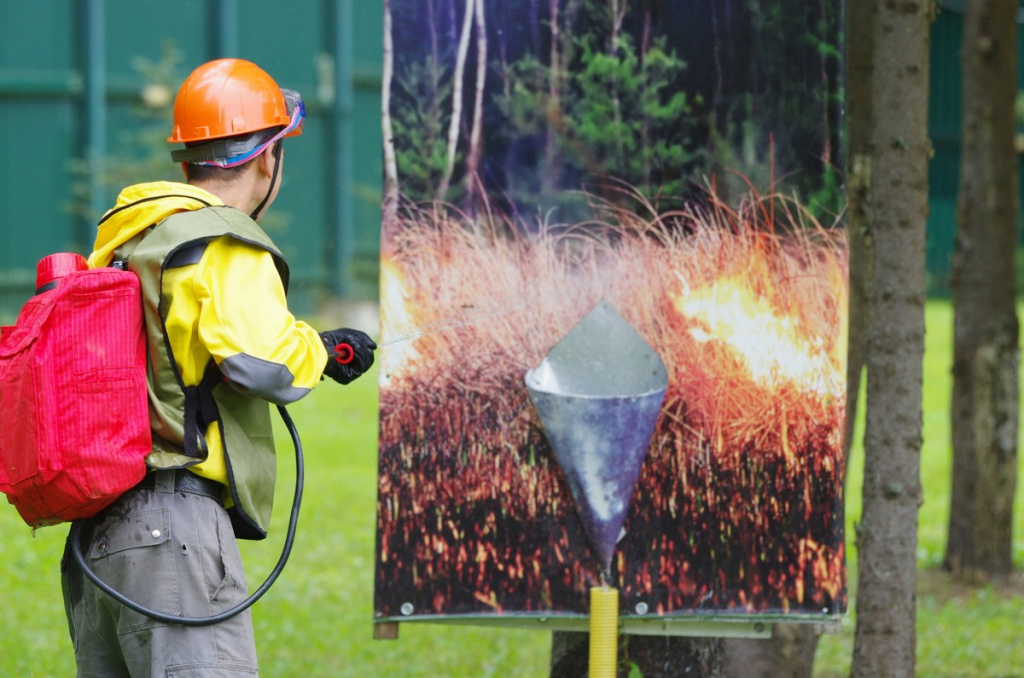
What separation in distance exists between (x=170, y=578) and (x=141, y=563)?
7 cm

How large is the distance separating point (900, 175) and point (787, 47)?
0.65 m

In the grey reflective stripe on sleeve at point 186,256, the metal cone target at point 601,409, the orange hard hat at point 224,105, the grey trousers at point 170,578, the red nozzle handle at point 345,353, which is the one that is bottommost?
the grey trousers at point 170,578

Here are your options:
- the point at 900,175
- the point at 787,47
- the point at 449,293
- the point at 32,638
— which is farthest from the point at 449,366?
the point at 32,638

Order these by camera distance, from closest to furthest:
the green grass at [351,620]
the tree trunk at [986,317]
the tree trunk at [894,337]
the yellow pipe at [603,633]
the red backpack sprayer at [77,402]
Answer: the red backpack sprayer at [77,402], the yellow pipe at [603,633], the tree trunk at [894,337], the green grass at [351,620], the tree trunk at [986,317]

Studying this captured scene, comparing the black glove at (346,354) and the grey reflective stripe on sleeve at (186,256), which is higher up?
the grey reflective stripe on sleeve at (186,256)

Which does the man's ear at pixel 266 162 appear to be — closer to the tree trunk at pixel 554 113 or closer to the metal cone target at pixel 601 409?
the tree trunk at pixel 554 113

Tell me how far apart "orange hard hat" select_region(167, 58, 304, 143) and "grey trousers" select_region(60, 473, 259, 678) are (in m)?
0.74

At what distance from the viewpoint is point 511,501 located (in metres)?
3.28

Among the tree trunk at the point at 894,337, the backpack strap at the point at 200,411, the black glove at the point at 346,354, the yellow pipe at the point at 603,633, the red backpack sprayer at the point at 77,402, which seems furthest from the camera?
the tree trunk at the point at 894,337

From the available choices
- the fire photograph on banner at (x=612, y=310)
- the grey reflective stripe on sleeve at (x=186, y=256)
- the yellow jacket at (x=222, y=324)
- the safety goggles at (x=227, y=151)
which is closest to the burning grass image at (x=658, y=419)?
the fire photograph on banner at (x=612, y=310)

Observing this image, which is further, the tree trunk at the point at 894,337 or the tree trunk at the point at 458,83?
the tree trunk at the point at 894,337

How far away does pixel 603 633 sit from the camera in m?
3.19

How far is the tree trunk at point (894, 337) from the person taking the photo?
3621 mm

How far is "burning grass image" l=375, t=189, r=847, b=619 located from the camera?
10.7ft
